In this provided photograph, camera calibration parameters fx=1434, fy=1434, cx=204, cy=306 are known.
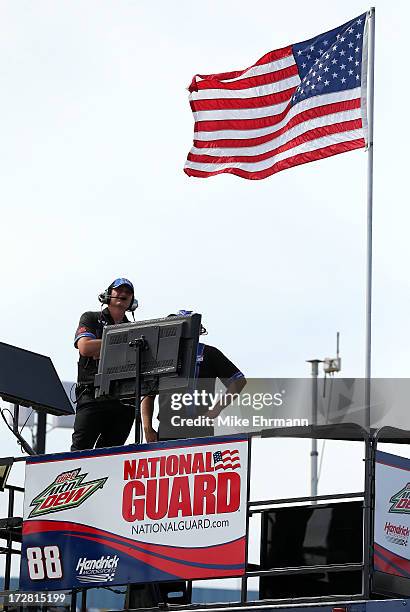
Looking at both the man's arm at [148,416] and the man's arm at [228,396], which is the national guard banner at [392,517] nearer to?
the man's arm at [228,396]

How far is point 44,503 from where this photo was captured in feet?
37.0

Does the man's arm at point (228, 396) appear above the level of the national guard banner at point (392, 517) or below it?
above

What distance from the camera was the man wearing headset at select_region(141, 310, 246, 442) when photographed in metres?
11.6

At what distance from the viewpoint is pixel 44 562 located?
11.1 meters

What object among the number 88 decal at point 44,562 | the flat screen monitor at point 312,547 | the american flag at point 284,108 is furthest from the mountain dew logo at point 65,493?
the american flag at point 284,108

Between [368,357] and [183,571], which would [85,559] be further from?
[368,357]

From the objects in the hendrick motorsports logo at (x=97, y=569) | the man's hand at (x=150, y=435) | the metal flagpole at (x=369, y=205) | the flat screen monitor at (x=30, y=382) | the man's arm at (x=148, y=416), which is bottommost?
the hendrick motorsports logo at (x=97, y=569)

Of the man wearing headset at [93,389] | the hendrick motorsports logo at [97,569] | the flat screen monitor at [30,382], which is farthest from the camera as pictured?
the flat screen monitor at [30,382]

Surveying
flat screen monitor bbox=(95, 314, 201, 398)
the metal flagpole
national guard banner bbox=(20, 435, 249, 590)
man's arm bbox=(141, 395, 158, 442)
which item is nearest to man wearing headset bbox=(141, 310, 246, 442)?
man's arm bbox=(141, 395, 158, 442)

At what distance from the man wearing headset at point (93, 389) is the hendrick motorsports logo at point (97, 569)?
1140mm

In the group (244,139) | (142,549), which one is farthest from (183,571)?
(244,139)

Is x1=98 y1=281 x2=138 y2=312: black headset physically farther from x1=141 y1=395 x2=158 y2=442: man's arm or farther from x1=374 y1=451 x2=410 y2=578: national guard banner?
x1=374 y1=451 x2=410 y2=578: national guard banner

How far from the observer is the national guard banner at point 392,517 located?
954 cm

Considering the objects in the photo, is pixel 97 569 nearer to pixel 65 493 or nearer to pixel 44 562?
pixel 44 562
